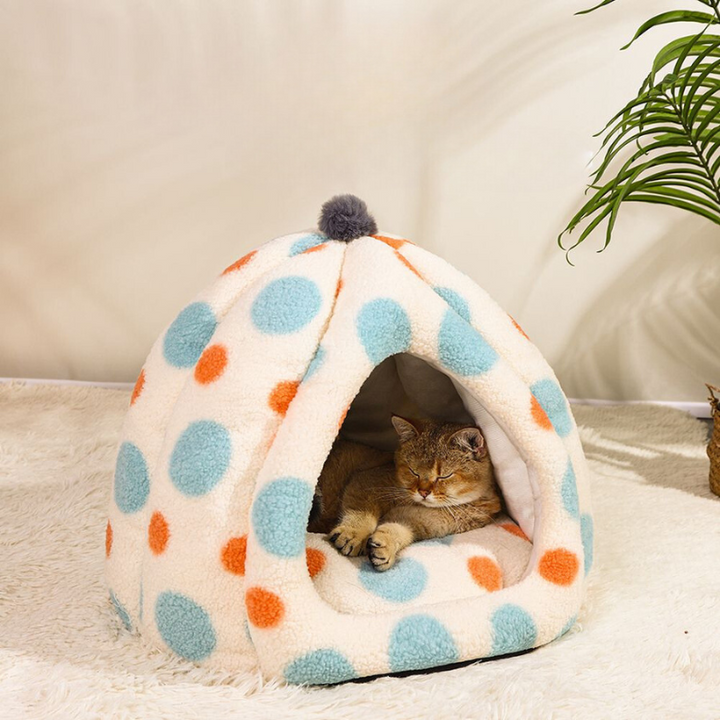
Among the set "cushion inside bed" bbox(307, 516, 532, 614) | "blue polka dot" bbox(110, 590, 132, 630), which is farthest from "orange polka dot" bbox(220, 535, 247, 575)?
"blue polka dot" bbox(110, 590, 132, 630)

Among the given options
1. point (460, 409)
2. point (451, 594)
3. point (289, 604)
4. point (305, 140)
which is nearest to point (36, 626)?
point (289, 604)

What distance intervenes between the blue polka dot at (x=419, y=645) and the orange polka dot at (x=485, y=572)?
5.1 inches

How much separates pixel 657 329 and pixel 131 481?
1609 millimetres

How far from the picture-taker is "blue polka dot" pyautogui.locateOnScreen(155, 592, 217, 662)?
938 mm

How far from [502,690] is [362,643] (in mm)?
179

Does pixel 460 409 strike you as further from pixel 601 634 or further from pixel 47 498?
pixel 47 498

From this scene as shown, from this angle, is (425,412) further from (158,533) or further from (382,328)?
(158,533)

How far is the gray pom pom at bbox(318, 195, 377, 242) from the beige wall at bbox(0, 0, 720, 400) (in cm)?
98

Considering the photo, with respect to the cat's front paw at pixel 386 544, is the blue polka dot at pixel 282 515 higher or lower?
higher

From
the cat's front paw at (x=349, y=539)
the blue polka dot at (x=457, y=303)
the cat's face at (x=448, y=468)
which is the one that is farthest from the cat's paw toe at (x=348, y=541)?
the blue polka dot at (x=457, y=303)

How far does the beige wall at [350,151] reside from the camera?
197cm

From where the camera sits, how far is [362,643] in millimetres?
916

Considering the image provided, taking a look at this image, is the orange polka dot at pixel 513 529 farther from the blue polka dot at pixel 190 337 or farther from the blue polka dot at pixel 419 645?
the blue polka dot at pixel 190 337

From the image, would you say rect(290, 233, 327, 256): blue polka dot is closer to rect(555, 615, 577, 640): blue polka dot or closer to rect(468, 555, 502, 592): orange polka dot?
rect(468, 555, 502, 592): orange polka dot
